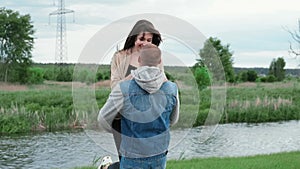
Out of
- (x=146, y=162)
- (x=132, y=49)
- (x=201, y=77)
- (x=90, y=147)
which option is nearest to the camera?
(x=146, y=162)

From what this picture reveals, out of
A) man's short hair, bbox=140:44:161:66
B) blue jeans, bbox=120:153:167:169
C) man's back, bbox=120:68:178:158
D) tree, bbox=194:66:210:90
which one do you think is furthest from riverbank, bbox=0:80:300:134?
man's short hair, bbox=140:44:161:66

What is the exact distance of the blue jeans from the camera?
282 centimetres

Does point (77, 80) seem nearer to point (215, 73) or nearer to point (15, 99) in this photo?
point (215, 73)

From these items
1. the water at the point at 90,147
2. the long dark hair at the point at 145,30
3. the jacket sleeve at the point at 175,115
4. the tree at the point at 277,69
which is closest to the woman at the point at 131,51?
the long dark hair at the point at 145,30

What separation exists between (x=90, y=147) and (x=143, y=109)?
8.58 metres

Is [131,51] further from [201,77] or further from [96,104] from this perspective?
[201,77]

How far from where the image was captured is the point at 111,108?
8.89 feet

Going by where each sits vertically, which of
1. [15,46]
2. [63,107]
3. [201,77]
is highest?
[15,46]

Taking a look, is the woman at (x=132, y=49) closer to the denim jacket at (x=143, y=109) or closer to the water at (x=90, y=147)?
the denim jacket at (x=143, y=109)

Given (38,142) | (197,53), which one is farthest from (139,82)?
(38,142)

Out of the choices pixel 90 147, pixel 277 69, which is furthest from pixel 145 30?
pixel 277 69

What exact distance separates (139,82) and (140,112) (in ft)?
0.48

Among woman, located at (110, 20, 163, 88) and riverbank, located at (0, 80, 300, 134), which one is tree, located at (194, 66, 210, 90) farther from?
riverbank, located at (0, 80, 300, 134)

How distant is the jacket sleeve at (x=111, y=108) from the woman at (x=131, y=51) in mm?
142
